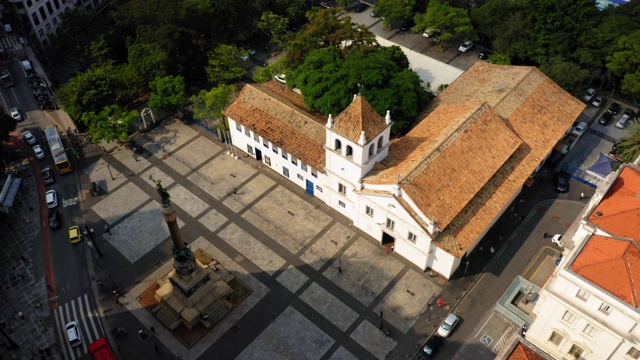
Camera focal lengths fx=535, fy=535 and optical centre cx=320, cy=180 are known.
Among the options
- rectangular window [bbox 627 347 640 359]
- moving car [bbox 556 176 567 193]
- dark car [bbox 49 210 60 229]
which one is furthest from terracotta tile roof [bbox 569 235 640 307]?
dark car [bbox 49 210 60 229]

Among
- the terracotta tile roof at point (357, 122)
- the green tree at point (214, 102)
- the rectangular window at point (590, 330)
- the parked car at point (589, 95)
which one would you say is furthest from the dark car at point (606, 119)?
the green tree at point (214, 102)

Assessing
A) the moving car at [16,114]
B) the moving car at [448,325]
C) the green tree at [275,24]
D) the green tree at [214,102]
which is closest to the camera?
the moving car at [448,325]

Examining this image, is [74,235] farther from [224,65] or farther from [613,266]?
[613,266]

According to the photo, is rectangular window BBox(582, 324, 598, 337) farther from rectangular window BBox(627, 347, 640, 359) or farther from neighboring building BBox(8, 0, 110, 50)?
neighboring building BBox(8, 0, 110, 50)

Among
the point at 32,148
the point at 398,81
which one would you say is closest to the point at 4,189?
the point at 32,148

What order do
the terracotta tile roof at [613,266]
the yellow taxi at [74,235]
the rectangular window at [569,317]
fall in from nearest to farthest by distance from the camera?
the terracotta tile roof at [613,266] < the rectangular window at [569,317] < the yellow taxi at [74,235]

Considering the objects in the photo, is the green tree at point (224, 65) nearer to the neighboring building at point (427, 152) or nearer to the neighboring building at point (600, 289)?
the neighboring building at point (427, 152)

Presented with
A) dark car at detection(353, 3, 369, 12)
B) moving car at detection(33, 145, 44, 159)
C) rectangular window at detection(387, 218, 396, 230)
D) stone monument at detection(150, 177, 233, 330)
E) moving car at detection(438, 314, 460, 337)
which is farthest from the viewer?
dark car at detection(353, 3, 369, 12)
